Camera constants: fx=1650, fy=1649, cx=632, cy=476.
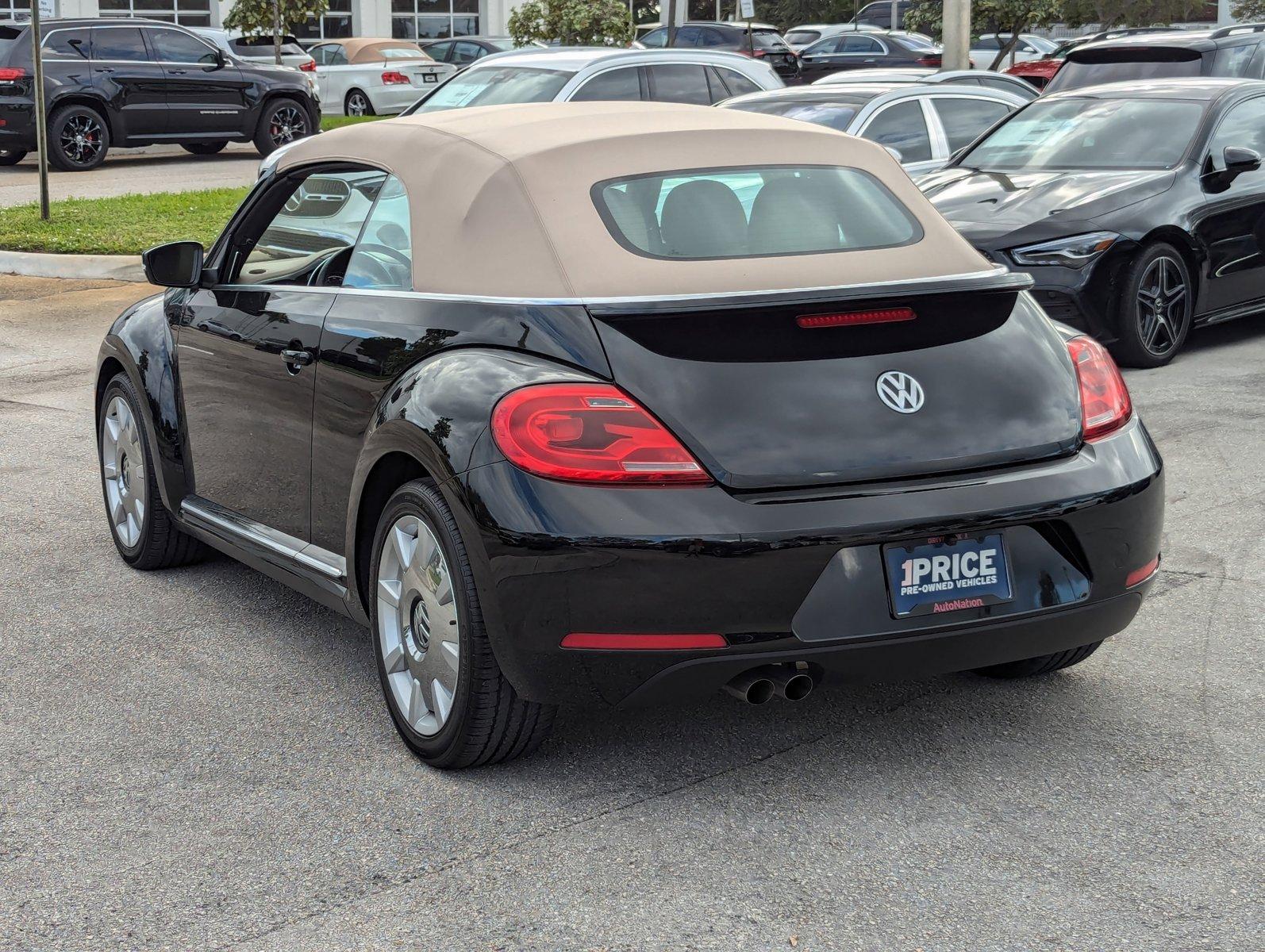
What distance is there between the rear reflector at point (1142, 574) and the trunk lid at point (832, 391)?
34 centimetres

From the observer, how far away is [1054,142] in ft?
33.5

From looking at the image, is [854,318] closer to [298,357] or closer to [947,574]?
[947,574]

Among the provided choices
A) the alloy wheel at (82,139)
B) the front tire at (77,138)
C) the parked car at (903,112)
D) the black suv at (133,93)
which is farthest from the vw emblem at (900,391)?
the alloy wheel at (82,139)

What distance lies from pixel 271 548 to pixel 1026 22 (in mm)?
30681

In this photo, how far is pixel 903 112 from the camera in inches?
469

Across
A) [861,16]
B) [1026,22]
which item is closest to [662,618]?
[1026,22]

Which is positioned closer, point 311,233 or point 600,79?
point 311,233

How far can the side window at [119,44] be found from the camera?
20.5m

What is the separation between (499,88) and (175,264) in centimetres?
887

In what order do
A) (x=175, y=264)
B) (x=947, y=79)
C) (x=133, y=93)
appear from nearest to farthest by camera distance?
(x=175, y=264) < (x=947, y=79) < (x=133, y=93)

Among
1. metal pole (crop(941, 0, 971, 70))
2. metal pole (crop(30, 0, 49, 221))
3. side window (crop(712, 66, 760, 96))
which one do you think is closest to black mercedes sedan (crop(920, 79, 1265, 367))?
side window (crop(712, 66, 760, 96))

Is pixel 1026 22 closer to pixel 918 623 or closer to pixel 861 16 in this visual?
pixel 861 16

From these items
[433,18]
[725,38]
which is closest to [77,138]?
[725,38]

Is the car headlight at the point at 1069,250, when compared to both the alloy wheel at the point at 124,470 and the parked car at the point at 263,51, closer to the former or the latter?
the alloy wheel at the point at 124,470
